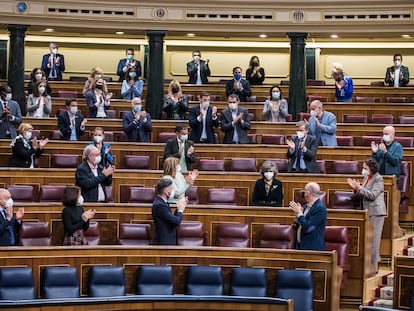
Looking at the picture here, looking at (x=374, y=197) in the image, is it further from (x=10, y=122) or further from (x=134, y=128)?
(x=10, y=122)

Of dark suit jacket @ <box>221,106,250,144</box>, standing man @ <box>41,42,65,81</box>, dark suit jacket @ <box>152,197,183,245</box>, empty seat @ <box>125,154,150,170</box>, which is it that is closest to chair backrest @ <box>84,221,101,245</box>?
dark suit jacket @ <box>152,197,183,245</box>

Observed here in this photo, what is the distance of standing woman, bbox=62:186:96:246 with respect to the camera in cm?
1031

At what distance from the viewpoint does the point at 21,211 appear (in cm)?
1027

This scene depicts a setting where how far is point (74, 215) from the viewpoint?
1031cm

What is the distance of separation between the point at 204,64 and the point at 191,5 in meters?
1.11

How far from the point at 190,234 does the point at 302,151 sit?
238 cm

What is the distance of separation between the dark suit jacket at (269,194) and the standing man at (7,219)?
8.70ft

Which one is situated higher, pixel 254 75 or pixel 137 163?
pixel 254 75

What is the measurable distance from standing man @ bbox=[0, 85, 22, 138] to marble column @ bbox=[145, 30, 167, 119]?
3.43m

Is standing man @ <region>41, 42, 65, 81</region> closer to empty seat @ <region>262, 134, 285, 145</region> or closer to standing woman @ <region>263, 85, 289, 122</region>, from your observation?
standing woman @ <region>263, 85, 289, 122</region>

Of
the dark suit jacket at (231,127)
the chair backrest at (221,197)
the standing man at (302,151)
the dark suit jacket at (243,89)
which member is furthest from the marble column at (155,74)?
the chair backrest at (221,197)

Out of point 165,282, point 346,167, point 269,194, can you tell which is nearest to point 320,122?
point 346,167

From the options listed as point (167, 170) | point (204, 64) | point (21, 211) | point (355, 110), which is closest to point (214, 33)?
point (204, 64)

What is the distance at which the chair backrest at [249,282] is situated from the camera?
385 inches
